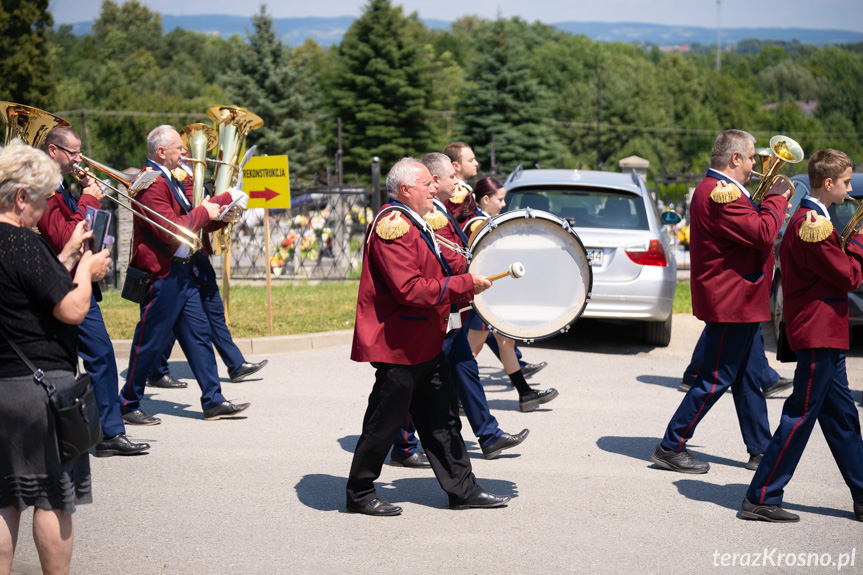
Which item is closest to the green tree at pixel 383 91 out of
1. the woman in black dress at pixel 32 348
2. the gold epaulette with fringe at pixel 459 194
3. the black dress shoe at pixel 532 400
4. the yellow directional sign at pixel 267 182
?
the yellow directional sign at pixel 267 182

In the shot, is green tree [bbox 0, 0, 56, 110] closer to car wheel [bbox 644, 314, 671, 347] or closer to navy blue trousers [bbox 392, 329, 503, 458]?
car wheel [bbox 644, 314, 671, 347]

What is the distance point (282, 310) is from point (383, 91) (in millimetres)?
41099

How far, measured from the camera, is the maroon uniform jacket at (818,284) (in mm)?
4461

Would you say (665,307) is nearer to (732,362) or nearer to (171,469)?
(732,362)

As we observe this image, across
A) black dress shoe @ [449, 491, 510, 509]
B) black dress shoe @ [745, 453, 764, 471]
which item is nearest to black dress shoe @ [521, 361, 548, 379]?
black dress shoe @ [745, 453, 764, 471]

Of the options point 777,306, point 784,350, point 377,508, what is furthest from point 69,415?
point 777,306

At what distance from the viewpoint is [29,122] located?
18.9 ft

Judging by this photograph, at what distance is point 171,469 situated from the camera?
18.4 ft

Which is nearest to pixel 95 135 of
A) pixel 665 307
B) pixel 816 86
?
pixel 665 307

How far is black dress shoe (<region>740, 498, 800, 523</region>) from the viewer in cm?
464

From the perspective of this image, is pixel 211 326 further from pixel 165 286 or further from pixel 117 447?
pixel 117 447

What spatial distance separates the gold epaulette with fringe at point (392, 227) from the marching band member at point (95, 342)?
204 centimetres

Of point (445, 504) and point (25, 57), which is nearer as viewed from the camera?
point (445, 504)

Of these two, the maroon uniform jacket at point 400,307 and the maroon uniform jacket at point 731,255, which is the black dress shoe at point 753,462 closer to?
the maroon uniform jacket at point 731,255
